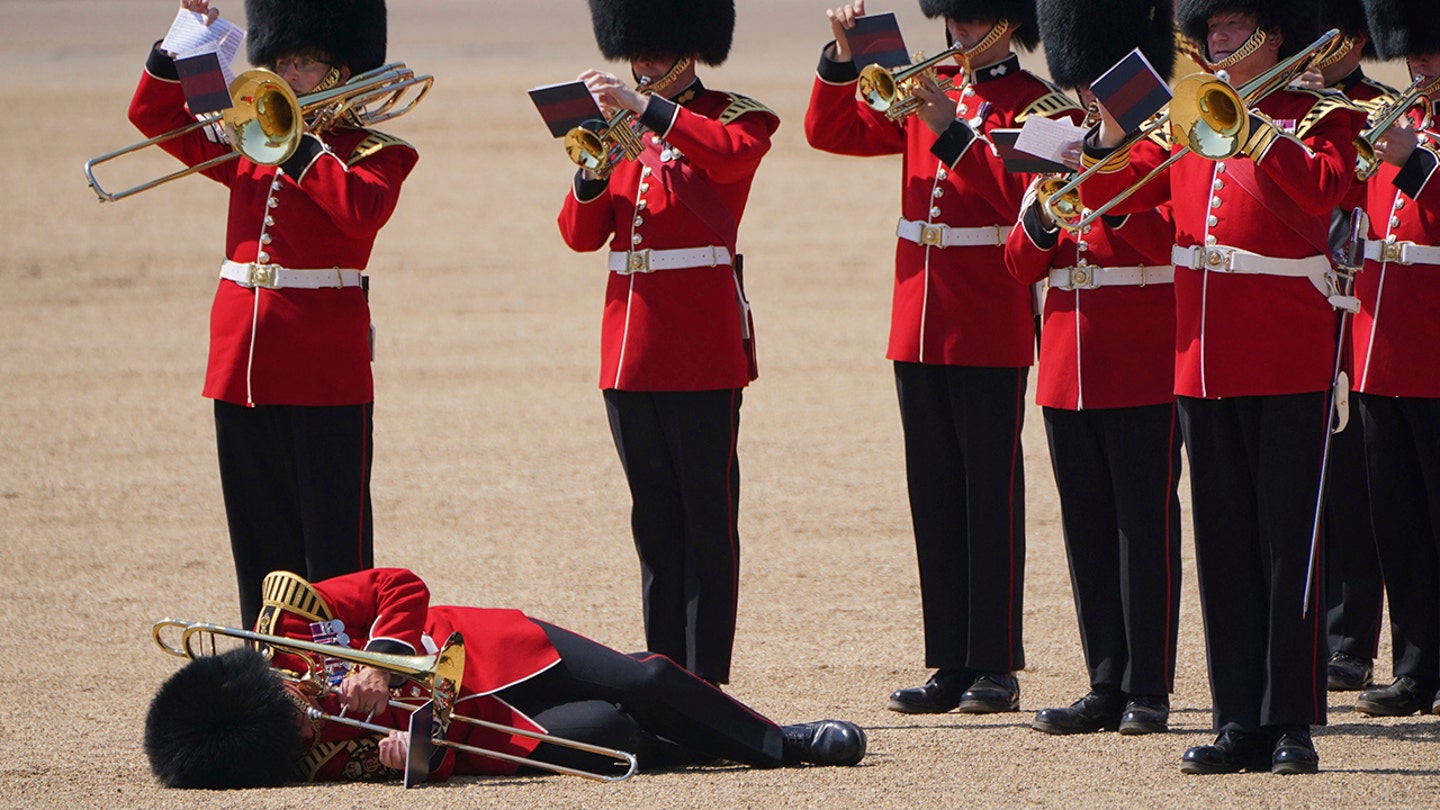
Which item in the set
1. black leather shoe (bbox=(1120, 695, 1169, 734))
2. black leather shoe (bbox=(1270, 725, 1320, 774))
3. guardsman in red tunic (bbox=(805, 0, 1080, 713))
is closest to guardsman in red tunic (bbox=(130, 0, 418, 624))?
guardsman in red tunic (bbox=(805, 0, 1080, 713))

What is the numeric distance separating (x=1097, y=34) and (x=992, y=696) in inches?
56.8

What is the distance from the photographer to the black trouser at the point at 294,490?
15.3 ft

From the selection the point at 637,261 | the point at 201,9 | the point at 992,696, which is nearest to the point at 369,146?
the point at 201,9

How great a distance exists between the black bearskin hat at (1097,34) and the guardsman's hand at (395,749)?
1962 mm

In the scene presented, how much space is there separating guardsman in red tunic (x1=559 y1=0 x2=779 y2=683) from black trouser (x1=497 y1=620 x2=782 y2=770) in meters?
0.67

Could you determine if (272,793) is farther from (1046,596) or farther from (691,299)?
(1046,596)

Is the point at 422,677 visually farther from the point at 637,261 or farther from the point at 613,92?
the point at 613,92

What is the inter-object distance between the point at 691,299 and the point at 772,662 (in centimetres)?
101

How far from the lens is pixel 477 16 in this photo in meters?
43.0

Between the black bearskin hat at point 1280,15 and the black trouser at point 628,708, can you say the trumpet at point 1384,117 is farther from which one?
the black trouser at point 628,708

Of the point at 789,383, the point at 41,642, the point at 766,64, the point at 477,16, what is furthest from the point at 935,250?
the point at 477,16

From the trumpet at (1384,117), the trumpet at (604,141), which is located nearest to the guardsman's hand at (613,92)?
the trumpet at (604,141)

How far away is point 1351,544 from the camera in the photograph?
16.7 feet

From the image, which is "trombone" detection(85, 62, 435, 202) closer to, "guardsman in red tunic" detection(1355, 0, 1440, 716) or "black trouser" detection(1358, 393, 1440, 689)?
"guardsman in red tunic" detection(1355, 0, 1440, 716)
